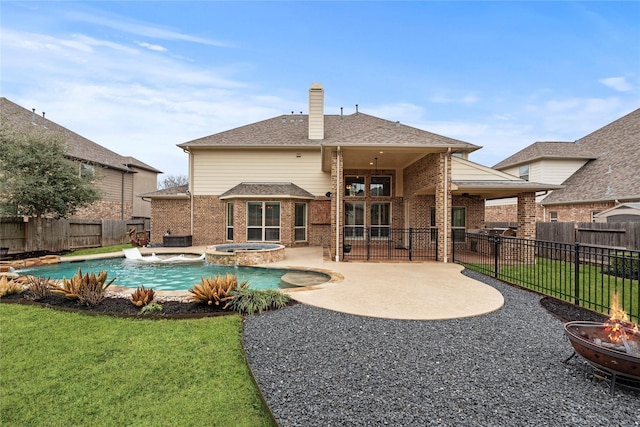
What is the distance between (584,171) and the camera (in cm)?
1741

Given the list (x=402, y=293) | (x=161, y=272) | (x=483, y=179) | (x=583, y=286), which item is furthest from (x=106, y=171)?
(x=583, y=286)

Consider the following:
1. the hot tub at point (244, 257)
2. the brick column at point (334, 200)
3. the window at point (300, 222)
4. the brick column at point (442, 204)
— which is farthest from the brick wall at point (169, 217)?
the brick column at point (442, 204)

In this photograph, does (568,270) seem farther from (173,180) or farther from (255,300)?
(173,180)

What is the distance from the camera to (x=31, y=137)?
12.4 metres

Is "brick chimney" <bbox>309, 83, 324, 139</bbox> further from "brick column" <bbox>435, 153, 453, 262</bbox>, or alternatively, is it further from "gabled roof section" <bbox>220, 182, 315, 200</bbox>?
"brick column" <bbox>435, 153, 453, 262</bbox>

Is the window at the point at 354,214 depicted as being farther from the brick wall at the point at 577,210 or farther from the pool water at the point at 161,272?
the brick wall at the point at 577,210

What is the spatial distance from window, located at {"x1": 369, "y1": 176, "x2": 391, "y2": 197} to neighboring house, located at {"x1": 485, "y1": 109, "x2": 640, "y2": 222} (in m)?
8.25

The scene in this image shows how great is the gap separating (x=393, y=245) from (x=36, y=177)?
1638cm

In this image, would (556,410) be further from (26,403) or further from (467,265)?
(467,265)

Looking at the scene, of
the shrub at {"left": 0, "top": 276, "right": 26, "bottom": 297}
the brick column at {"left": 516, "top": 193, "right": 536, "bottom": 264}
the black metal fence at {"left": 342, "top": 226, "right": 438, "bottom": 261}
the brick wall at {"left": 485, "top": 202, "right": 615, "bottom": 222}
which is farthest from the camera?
the brick wall at {"left": 485, "top": 202, "right": 615, "bottom": 222}

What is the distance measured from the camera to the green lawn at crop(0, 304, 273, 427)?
8.14 ft

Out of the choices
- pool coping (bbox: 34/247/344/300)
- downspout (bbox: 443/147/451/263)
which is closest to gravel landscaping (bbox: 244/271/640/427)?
pool coping (bbox: 34/247/344/300)

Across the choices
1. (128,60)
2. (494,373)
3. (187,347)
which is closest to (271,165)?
(128,60)

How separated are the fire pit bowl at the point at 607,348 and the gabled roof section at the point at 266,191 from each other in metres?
12.6
